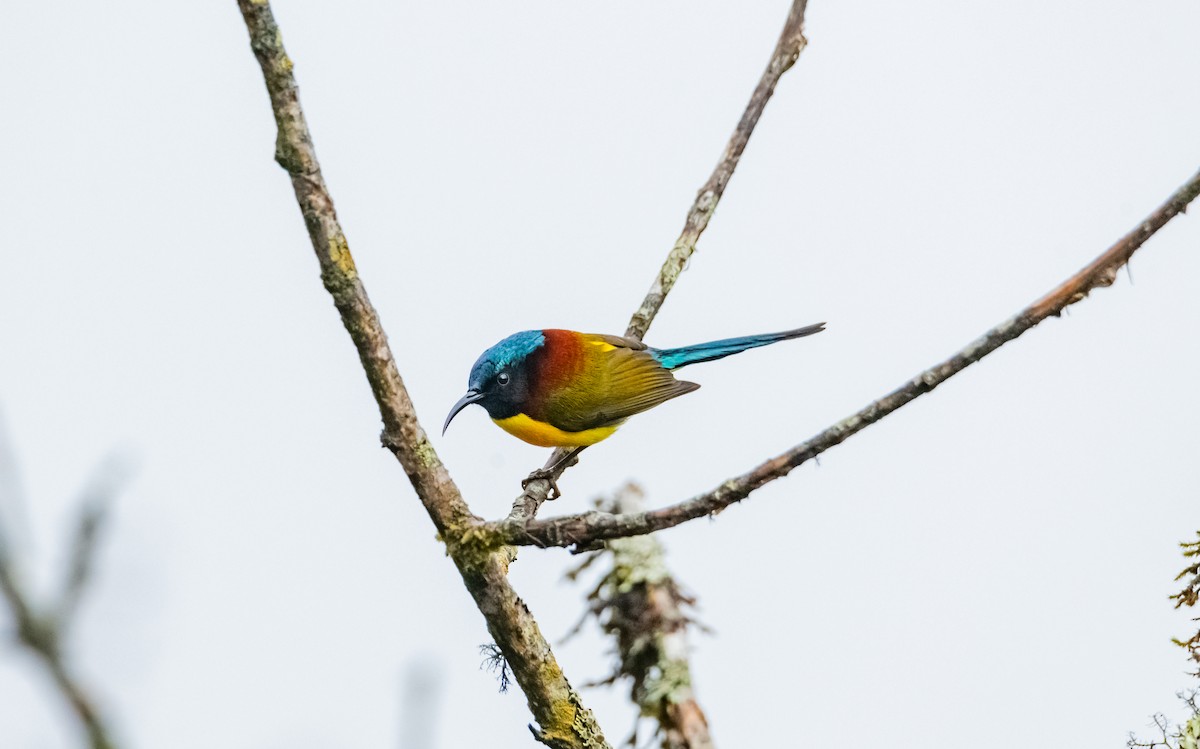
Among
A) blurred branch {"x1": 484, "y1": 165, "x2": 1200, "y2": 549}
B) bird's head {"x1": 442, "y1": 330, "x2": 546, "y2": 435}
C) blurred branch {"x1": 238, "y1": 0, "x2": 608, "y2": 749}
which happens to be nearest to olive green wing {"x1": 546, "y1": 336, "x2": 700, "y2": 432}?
bird's head {"x1": 442, "y1": 330, "x2": 546, "y2": 435}

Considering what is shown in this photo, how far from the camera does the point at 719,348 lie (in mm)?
6828

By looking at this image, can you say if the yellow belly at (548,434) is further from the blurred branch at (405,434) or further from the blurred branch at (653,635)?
the blurred branch at (653,635)

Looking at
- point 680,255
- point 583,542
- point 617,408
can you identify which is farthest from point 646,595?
point 617,408

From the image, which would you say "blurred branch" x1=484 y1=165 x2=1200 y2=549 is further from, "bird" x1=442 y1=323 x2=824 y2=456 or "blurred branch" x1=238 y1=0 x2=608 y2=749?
"bird" x1=442 y1=323 x2=824 y2=456

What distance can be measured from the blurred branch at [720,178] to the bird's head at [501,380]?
1.52 ft

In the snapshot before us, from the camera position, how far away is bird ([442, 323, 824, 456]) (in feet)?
19.9

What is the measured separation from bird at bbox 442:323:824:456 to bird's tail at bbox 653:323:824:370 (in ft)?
0.64

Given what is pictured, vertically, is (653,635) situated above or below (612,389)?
below

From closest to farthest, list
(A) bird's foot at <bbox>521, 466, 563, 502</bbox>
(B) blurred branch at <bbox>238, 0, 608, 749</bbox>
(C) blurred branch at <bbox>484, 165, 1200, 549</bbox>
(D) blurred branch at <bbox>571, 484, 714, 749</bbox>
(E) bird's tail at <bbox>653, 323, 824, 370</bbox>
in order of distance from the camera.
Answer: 1. (D) blurred branch at <bbox>571, 484, 714, 749</bbox>
2. (C) blurred branch at <bbox>484, 165, 1200, 549</bbox>
3. (B) blurred branch at <bbox>238, 0, 608, 749</bbox>
4. (A) bird's foot at <bbox>521, 466, 563, 502</bbox>
5. (E) bird's tail at <bbox>653, 323, 824, 370</bbox>

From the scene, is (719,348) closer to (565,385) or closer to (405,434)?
(565,385)

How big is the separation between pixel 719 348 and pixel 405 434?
3.75 metres

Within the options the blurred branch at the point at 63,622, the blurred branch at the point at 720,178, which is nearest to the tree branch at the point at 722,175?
the blurred branch at the point at 720,178

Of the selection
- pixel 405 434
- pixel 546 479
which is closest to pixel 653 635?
pixel 405 434

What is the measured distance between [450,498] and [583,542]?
0.51m
